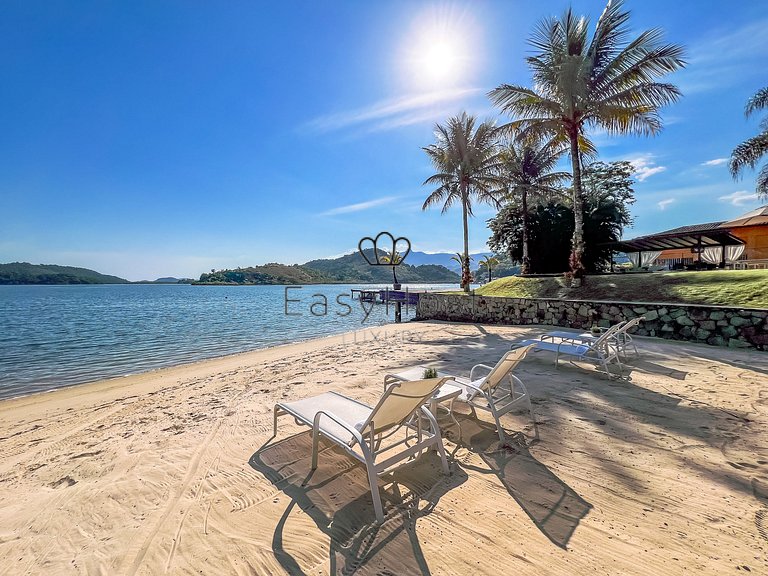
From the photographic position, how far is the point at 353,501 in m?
2.65

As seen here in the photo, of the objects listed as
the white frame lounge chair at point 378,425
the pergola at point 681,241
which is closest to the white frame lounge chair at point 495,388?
the white frame lounge chair at point 378,425

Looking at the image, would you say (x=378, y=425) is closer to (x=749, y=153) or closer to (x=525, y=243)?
(x=525, y=243)

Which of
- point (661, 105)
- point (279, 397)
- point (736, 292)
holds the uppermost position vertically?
point (661, 105)

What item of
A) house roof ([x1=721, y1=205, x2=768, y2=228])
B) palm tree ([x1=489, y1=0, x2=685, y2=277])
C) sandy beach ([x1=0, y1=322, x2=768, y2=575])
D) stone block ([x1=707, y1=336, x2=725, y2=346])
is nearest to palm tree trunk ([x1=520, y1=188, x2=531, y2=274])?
palm tree ([x1=489, y1=0, x2=685, y2=277])

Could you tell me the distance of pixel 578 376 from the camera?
5.66 m

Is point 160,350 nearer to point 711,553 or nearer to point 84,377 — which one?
point 84,377

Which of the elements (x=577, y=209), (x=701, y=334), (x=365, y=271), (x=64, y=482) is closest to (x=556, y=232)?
(x=577, y=209)

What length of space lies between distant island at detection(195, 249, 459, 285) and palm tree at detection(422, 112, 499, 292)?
75965 mm

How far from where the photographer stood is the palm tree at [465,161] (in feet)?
63.9

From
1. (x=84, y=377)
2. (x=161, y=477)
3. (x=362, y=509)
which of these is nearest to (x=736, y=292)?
(x=362, y=509)

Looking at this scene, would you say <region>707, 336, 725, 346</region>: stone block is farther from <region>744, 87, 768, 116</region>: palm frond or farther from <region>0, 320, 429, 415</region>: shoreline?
<region>744, 87, 768, 116</region>: palm frond

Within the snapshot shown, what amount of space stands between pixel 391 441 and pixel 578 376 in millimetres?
3809

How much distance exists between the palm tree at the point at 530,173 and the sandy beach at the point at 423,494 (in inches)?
655

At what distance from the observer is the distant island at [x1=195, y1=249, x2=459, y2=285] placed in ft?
339
